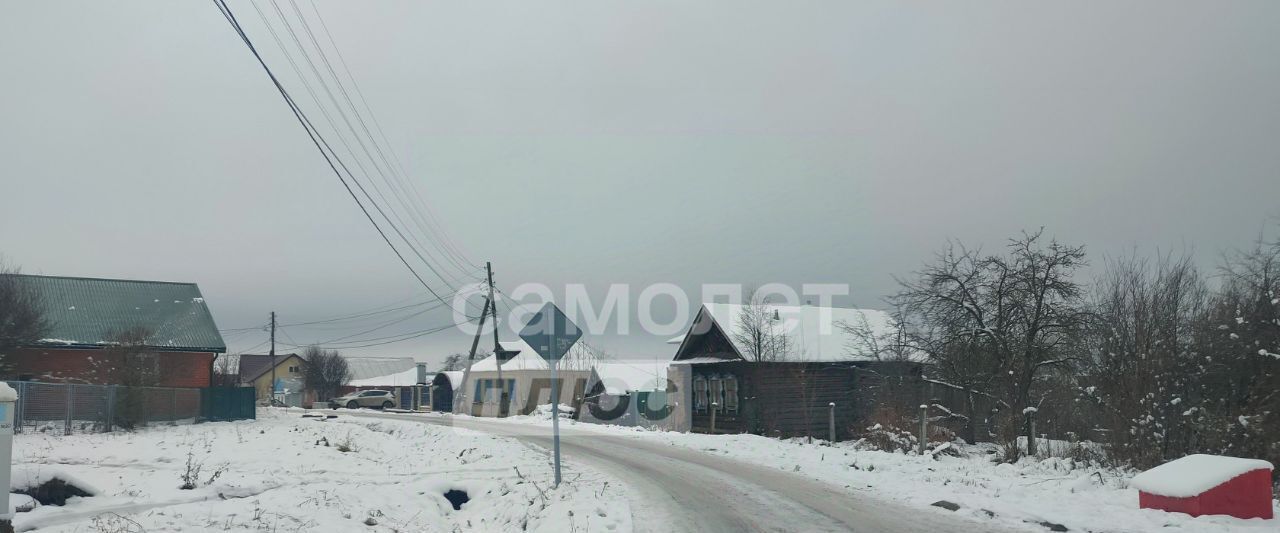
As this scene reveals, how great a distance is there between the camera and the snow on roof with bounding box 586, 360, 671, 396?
48.8 m

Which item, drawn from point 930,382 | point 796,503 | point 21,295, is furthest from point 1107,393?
point 21,295

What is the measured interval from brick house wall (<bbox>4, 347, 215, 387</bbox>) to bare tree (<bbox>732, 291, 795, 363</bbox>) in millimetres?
23911

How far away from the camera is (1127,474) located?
14.2 metres

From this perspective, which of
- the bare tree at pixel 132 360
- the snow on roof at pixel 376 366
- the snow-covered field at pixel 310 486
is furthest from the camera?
the snow on roof at pixel 376 366

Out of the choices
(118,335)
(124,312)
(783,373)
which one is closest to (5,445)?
(783,373)

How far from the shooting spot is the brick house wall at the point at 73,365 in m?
34.9

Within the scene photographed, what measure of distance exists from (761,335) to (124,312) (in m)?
30.6

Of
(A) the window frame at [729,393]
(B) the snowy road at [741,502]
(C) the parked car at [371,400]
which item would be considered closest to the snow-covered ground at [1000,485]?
(B) the snowy road at [741,502]

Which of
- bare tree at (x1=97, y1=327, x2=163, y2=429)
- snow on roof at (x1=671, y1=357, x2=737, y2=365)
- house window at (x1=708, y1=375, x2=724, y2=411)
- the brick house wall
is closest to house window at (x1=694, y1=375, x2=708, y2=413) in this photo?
house window at (x1=708, y1=375, x2=724, y2=411)

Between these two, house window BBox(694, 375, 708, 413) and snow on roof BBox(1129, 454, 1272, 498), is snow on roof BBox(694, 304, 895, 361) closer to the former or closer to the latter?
house window BBox(694, 375, 708, 413)

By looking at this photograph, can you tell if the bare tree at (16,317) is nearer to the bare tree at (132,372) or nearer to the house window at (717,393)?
the bare tree at (132,372)

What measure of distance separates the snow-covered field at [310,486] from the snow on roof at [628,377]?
76.9 feet

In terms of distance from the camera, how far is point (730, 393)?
33906 mm

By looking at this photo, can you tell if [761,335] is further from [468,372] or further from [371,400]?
[371,400]
